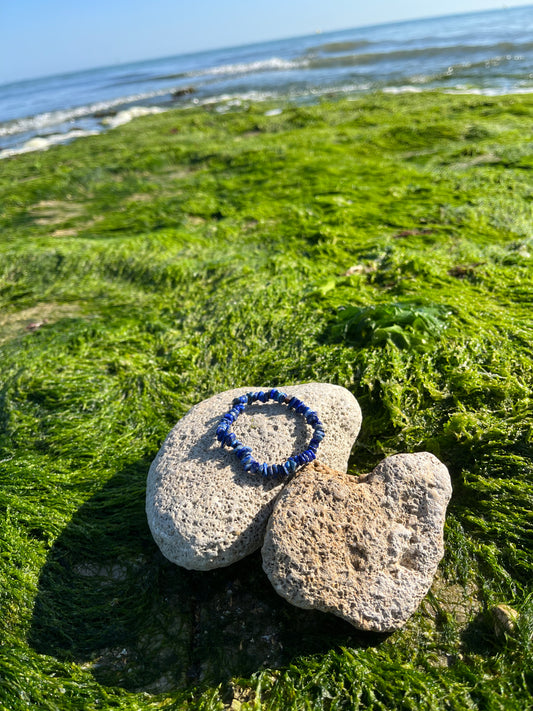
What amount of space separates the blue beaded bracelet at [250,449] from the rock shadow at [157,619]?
46cm

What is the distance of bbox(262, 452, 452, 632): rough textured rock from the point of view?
71.6 inches

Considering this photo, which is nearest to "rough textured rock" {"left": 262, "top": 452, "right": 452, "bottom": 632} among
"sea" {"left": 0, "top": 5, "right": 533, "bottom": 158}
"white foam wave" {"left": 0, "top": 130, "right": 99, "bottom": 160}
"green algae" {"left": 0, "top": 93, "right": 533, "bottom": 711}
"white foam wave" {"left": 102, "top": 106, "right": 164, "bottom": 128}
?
"green algae" {"left": 0, "top": 93, "right": 533, "bottom": 711}

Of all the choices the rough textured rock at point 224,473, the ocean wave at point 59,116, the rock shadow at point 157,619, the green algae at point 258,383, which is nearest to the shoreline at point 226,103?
the ocean wave at point 59,116

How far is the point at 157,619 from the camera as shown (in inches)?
82.6

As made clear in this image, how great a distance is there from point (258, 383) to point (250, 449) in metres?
1.01

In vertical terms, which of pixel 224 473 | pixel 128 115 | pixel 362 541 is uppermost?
pixel 128 115

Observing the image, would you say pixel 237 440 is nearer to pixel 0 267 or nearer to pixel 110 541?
pixel 110 541

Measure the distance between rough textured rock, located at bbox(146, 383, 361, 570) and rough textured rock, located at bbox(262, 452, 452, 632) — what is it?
0.17 meters

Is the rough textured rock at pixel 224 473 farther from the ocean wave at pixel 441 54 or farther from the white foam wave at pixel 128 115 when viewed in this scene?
the ocean wave at pixel 441 54

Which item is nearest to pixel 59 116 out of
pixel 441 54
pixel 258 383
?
pixel 441 54

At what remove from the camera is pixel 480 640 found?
185 centimetres

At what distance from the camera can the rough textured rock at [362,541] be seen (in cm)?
182

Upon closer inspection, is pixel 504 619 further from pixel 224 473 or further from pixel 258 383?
pixel 258 383

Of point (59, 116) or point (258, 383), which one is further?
point (59, 116)
